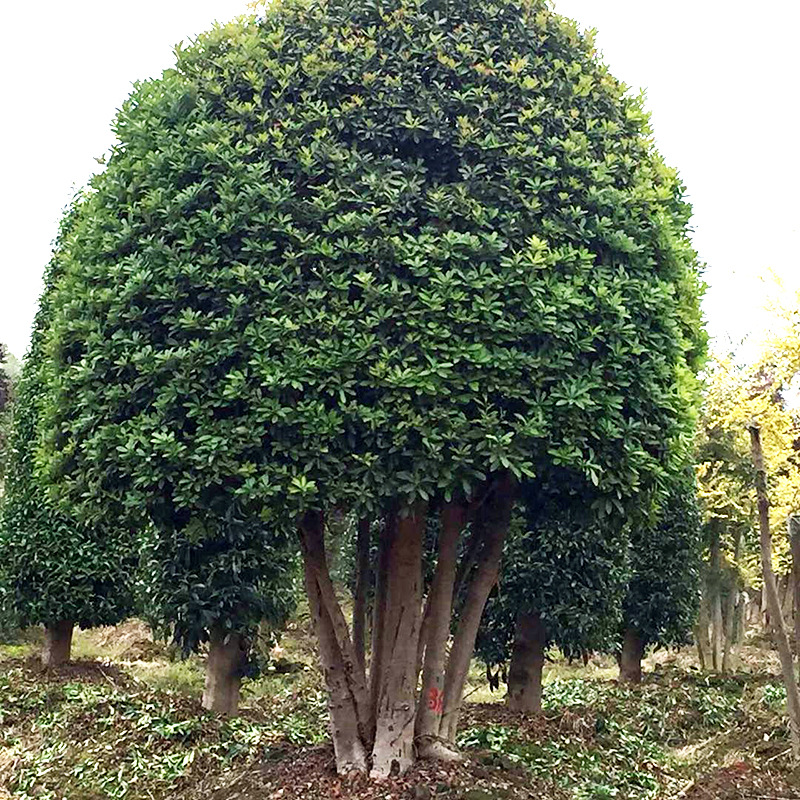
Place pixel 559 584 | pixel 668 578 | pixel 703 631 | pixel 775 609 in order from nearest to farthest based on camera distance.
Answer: pixel 775 609 < pixel 559 584 < pixel 668 578 < pixel 703 631

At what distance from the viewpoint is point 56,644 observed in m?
11.6

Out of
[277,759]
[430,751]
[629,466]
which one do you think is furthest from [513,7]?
[277,759]

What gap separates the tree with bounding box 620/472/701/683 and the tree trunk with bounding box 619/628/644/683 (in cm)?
43

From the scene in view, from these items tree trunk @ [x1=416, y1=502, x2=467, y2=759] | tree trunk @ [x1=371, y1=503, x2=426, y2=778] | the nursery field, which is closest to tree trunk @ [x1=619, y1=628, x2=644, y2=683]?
the nursery field

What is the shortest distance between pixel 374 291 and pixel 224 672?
6.24 m

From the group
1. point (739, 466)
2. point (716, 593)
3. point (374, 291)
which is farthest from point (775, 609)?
point (716, 593)

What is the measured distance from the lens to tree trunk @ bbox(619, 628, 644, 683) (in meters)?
15.2

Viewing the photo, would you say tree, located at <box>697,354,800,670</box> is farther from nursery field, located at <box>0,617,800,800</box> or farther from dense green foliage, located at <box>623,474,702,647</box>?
nursery field, located at <box>0,617,800,800</box>

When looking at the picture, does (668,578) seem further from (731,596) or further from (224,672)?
(224,672)

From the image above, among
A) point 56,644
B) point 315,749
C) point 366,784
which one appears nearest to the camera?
point 366,784

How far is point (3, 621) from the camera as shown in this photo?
39.8ft

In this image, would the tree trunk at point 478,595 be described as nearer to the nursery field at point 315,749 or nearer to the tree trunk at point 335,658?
the nursery field at point 315,749

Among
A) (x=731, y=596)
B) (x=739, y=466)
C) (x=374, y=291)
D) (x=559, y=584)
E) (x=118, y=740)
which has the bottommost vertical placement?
(x=118, y=740)

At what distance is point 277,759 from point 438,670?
163cm
